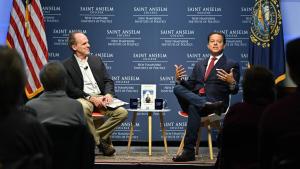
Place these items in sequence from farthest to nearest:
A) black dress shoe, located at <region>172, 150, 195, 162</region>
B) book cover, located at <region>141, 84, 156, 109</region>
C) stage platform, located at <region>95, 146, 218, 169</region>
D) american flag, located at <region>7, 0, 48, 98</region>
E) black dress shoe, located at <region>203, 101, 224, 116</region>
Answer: american flag, located at <region>7, 0, 48, 98</region> < book cover, located at <region>141, 84, 156, 109</region> < black dress shoe, located at <region>203, 101, 224, 116</region> < black dress shoe, located at <region>172, 150, 195, 162</region> < stage platform, located at <region>95, 146, 218, 169</region>

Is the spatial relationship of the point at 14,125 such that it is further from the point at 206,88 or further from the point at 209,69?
the point at 209,69

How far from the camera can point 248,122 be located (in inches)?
113

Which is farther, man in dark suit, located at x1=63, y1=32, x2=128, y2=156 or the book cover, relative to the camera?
the book cover

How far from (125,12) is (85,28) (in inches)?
22.8

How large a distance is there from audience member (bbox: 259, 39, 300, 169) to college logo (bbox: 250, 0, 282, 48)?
13.4 ft

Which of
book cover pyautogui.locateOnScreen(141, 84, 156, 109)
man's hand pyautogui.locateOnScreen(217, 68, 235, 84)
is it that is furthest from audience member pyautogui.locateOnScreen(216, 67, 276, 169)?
book cover pyautogui.locateOnScreen(141, 84, 156, 109)

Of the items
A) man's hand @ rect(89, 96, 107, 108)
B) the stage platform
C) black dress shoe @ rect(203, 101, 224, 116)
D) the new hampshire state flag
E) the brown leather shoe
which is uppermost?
the new hampshire state flag

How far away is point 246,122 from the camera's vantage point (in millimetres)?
2873

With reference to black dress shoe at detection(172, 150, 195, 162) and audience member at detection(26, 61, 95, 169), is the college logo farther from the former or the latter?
audience member at detection(26, 61, 95, 169)

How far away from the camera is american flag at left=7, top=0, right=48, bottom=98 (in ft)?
21.3

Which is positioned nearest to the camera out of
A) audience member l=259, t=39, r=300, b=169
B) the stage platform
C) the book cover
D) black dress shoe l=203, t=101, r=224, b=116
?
audience member l=259, t=39, r=300, b=169

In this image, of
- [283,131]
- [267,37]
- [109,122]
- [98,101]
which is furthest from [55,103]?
[267,37]

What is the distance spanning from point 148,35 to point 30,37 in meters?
1.54

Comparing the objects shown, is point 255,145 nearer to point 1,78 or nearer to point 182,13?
point 1,78
